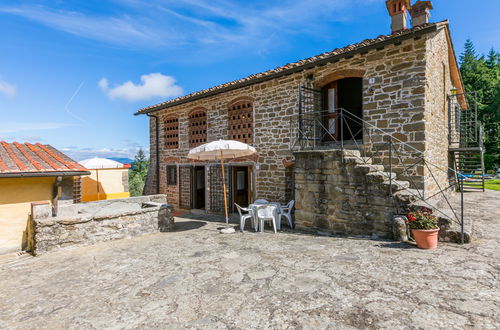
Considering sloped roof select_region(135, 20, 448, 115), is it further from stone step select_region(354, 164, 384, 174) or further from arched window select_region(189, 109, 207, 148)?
stone step select_region(354, 164, 384, 174)

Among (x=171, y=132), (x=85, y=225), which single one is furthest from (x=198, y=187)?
(x=85, y=225)

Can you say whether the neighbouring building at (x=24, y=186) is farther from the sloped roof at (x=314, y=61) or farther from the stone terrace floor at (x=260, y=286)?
the sloped roof at (x=314, y=61)

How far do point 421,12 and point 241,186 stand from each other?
9.34 meters

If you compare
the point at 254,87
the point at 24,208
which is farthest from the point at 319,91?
the point at 24,208

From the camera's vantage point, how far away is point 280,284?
393 centimetres

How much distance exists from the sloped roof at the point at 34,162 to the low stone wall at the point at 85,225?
90cm

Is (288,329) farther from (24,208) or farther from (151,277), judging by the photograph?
(24,208)

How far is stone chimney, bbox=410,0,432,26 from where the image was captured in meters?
9.34

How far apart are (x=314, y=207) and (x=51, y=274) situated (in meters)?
5.83

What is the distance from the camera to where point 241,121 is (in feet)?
33.8

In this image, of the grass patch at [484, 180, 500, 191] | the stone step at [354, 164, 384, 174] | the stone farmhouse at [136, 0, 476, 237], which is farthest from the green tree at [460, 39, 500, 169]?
the stone step at [354, 164, 384, 174]

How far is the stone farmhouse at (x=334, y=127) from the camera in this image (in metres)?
6.43

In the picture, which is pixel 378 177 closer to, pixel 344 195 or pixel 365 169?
pixel 365 169

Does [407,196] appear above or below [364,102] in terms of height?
below
